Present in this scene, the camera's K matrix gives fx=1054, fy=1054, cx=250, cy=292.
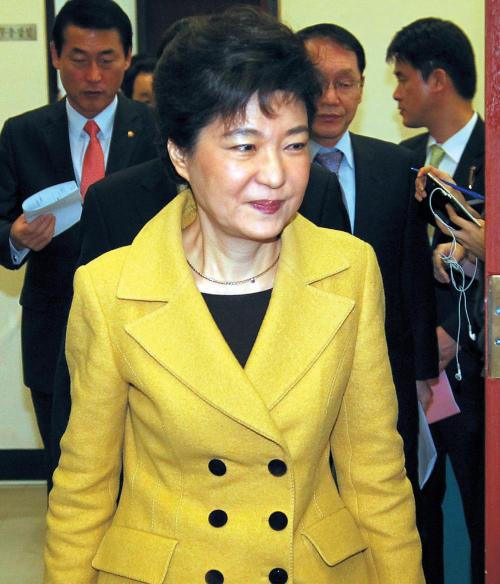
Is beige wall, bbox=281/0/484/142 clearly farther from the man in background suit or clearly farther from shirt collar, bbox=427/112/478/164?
the man in background suit

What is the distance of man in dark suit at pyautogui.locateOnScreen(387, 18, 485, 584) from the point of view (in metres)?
3.26

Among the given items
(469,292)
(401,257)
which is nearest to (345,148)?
(401,257)

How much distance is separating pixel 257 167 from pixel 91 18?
91.6 inches

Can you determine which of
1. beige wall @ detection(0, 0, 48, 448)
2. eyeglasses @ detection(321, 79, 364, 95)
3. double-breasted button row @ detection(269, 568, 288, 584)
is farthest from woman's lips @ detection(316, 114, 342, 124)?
beige wall @ detection(0, 0, 48, 448)

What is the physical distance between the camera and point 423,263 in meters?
2.99

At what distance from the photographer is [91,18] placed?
3832mm

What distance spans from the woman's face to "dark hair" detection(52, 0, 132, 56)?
222 cm

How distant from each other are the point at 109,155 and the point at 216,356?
1.97m

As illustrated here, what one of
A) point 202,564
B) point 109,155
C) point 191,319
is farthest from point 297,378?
point 109,155

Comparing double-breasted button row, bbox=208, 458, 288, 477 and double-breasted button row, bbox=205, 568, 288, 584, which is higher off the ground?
double-breasted button row, bbox=208, 458, 288, 477

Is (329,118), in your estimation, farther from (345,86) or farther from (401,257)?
(401,257)

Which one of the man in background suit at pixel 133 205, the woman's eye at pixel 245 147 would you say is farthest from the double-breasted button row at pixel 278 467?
the man in background suit at pixel 133 205

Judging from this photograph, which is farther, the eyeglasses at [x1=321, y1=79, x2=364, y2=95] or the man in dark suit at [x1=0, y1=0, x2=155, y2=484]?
the man in dark suit at [x1=0, y1=0, x2=155, y2=484]

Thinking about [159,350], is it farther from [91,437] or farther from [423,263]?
[423,263]
